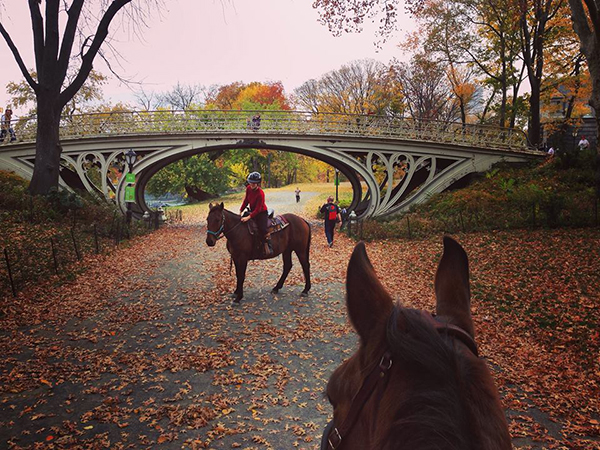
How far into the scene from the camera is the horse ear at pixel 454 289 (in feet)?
4.65

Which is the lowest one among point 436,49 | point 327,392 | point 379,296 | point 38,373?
point 38,373

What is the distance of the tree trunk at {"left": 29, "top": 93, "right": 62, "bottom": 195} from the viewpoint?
52.9 feet

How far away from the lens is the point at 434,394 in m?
0.92

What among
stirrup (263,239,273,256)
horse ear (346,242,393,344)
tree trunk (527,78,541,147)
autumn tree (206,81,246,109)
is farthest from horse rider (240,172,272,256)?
autumn tree (206,81,246,109)

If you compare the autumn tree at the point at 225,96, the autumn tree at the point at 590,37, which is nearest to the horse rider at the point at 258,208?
the autumn tree at the point at 590,37

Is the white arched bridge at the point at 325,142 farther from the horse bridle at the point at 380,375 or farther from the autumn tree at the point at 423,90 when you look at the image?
the horse bridle at the point at 380,375

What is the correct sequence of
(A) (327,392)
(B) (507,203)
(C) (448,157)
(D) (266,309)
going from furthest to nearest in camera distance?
(C) (448,157)
(B) (507,203)
(D) (266,309)
(A) (327,392)

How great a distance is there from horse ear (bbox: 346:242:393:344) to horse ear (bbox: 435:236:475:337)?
304mm

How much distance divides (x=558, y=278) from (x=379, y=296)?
32.6 ft

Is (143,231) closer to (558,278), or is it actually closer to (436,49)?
(558,278)

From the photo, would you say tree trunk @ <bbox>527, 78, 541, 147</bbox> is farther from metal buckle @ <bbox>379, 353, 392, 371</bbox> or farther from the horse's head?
metal buckle @ <bbox>379, 353, 392, 371</bbox>

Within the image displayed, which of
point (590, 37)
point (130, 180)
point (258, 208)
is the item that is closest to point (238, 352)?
point (258, 208)

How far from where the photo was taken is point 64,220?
48.8 ft

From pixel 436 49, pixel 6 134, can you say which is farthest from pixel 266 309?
pixel 436 49
